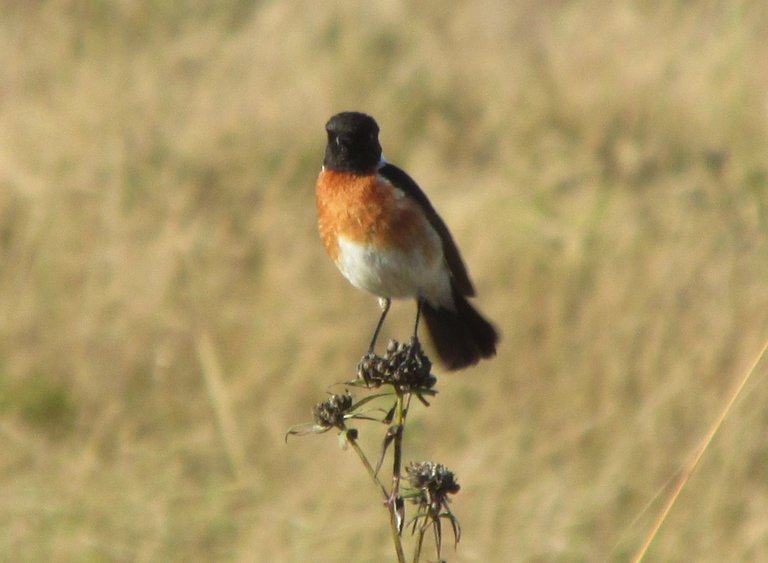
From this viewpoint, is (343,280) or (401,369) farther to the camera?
(343,280)

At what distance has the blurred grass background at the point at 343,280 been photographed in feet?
22.2

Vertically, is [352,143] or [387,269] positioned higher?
[352,143]

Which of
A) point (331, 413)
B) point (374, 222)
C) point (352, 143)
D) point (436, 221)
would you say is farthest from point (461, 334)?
point (331, 413)

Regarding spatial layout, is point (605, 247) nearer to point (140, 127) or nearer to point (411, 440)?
point (411, 440)

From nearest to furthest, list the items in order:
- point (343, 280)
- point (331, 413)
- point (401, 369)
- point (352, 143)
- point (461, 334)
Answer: point (331, 413) < point (401, 369) < point (352, 143) < point (461, 334) < point (343, 280)

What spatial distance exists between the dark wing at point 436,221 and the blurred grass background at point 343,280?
6.31 feet

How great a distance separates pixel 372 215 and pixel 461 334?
2.00 feet

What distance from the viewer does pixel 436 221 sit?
4547 mm

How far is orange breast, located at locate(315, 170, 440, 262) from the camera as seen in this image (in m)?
4.39

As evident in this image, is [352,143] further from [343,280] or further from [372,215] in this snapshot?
[343,280]

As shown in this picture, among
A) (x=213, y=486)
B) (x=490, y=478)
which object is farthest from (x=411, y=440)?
(x=213, y=486)

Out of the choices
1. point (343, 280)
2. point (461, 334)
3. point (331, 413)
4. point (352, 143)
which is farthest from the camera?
point (343, 280)

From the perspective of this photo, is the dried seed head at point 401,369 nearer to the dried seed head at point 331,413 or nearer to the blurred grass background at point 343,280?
the dried seed head at point 331,413

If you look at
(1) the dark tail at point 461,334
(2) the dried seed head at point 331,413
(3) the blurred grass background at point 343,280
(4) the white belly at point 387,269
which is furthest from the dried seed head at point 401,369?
(3) the blurred grass background at point 343,280
